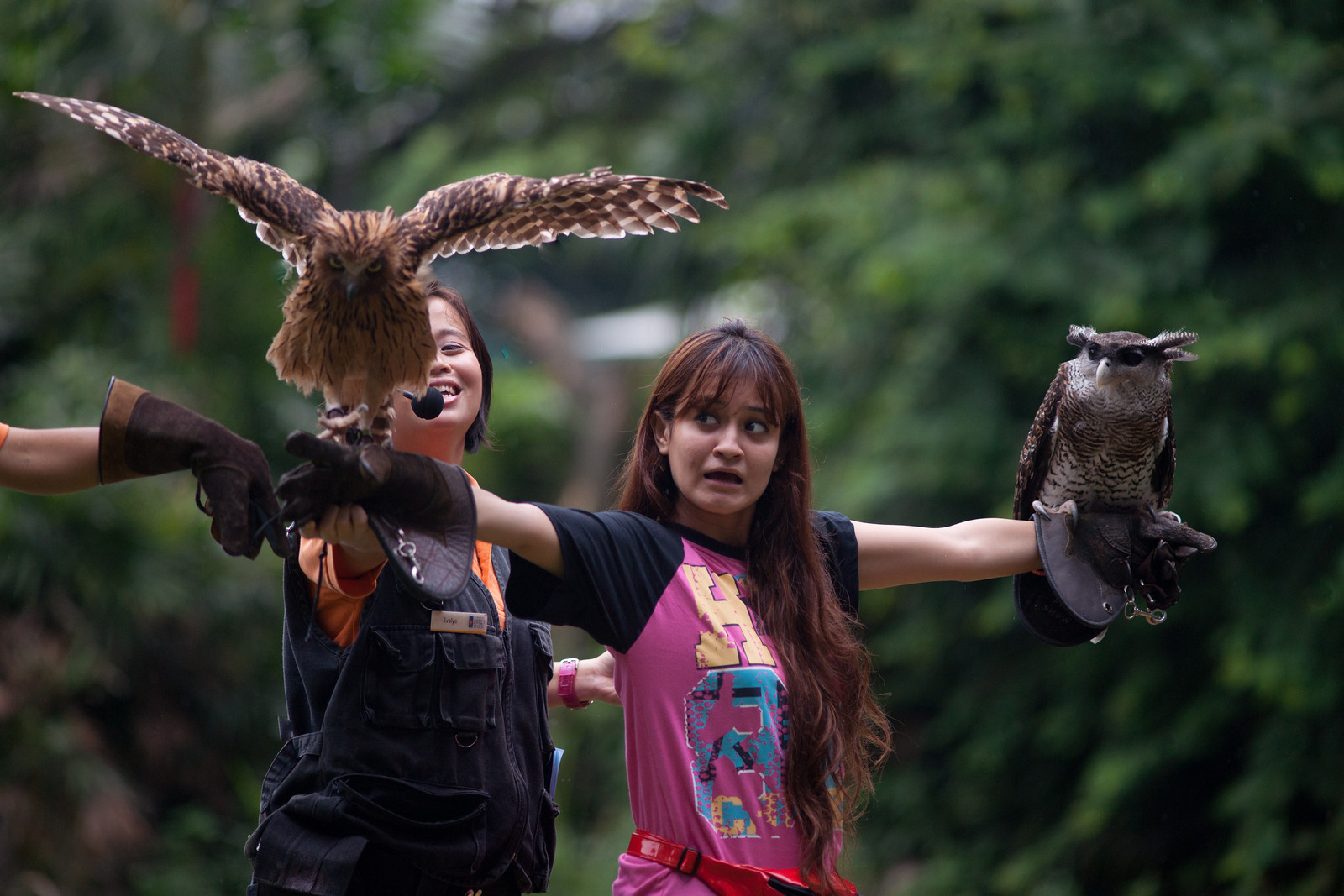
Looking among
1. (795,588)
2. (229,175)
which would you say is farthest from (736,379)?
(229,175)

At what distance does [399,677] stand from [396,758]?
134mm

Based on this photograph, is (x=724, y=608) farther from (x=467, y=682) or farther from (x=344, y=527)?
(x=344, y=527)

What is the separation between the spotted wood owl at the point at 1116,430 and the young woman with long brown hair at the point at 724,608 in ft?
1.63

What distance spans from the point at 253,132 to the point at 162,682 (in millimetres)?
3172

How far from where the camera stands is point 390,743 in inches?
77.7

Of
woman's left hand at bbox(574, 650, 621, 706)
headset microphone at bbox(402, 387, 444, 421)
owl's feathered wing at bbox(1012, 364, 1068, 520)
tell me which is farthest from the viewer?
owl's feathered wing at bbox(1012, 364, 1068, 520)

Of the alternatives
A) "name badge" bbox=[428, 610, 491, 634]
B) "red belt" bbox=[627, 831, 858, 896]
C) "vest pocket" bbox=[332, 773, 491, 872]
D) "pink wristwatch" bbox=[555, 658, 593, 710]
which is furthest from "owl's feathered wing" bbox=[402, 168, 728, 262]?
"red belt" bbox=[627, 831, 858, 896]

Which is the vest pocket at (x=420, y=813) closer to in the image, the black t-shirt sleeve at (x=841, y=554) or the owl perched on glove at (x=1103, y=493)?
the black t-shirt sleeve at (x=841, y=554)

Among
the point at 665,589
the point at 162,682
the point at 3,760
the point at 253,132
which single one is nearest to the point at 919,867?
the point at 162,682

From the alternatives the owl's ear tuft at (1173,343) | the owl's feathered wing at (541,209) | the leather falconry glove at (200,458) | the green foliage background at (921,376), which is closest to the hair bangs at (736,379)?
the owl's feathered wing at (541,209)

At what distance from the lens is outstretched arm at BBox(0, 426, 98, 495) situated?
1812 millimetres

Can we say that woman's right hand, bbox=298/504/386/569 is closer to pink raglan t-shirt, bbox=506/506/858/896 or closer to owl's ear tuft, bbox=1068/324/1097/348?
pink raglan t-shirt, bbox=506/506/858/896

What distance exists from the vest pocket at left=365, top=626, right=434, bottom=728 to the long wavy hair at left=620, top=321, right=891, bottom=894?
0.51 meters

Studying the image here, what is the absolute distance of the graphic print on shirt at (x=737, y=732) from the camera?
1.98 meters
